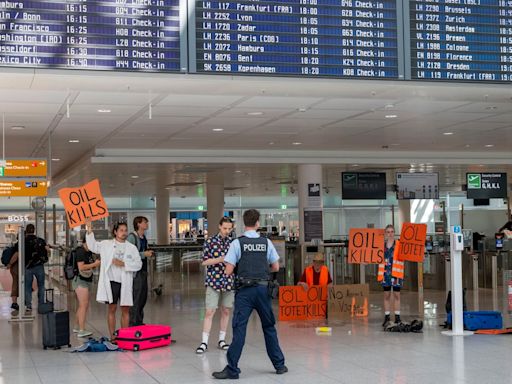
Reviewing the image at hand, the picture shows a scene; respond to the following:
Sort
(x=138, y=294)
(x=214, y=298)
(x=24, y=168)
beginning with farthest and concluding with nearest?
(x=24, y=168) < (x=138, y=294) < (x=214, y=298)

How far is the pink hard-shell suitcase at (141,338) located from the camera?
1008 cm

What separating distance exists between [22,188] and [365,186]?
10.0 m

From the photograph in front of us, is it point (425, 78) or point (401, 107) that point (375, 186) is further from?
point (425, 78)

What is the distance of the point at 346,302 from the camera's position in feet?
44.8

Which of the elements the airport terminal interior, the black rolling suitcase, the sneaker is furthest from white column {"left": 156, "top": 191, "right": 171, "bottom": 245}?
the black rolling suitcase

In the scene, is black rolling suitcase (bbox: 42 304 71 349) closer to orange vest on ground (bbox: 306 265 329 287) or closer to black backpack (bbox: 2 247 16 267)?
orange vest on ground (bbox: 306 265 329 287)

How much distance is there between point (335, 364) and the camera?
878 cm

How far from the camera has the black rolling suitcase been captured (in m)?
10.4

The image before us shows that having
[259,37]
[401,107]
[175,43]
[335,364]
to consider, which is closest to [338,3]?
[259,37]

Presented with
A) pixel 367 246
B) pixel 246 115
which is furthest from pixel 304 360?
pixel 246 115

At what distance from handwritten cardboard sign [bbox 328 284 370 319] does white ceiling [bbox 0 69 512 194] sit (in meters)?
2.90

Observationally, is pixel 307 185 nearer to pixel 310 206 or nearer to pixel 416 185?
pixel 310 206

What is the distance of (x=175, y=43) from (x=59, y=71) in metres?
1.26

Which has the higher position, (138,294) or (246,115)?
(246,115)
